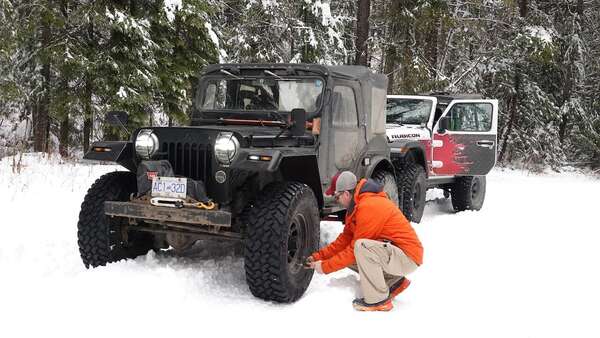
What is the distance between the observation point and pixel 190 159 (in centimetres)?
473

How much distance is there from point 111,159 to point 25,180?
15.0 feet

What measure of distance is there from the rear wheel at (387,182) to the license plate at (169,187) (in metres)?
3.09

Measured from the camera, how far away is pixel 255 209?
4.45 metres

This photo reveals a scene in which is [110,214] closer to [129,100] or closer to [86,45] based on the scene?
[129,100]

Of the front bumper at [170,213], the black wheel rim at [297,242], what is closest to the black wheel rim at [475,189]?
the black wheel rim at [297,242]

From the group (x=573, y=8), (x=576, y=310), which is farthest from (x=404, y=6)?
(x=576, y=310)

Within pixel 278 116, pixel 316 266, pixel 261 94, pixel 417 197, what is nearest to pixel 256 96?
pixel 261 94

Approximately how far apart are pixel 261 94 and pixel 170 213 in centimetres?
202

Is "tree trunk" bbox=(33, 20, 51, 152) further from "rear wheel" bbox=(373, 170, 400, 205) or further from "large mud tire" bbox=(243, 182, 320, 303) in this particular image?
"large mud tire" bbox=(243, 182, 320, 303)

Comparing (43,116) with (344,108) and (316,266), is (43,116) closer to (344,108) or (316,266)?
(344,108)

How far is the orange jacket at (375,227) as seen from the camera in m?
4.46

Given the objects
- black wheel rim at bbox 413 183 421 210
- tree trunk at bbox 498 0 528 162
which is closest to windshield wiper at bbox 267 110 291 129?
black wheel rim at bbox 413 183 421 210

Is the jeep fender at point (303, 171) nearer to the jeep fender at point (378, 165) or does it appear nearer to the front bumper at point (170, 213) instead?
the front bumper at point (170, 213)

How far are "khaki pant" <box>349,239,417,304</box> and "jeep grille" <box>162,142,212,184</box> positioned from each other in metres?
1.44
